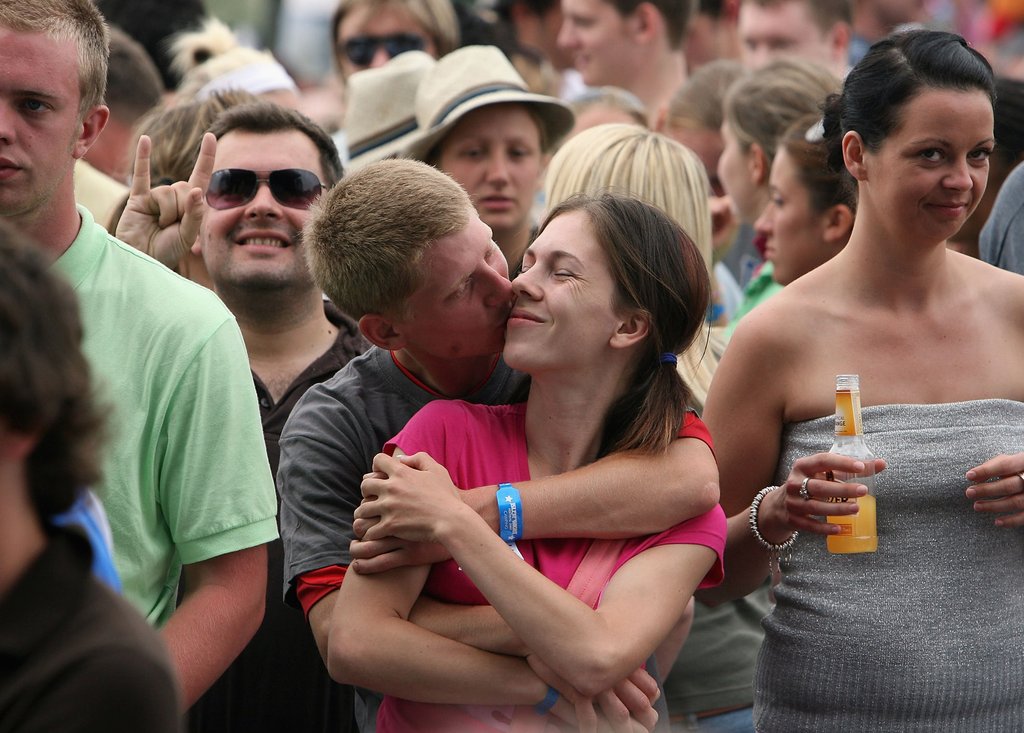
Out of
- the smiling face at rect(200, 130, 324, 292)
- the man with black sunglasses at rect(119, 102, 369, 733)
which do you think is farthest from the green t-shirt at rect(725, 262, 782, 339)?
the smiling face at rect(200, 130, 324, 292)

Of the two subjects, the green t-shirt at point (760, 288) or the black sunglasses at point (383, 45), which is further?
the black sunglasses at point (383, 45)

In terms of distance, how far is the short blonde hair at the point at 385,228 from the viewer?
2727mm

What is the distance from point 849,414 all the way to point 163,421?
1360 millimetres

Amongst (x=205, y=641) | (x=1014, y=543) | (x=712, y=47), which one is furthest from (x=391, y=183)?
(x=712, y=47)

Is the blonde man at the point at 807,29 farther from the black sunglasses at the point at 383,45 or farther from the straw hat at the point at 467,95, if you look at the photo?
the straw hat at the point at 467,95

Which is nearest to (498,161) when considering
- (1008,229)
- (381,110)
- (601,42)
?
(381,110)

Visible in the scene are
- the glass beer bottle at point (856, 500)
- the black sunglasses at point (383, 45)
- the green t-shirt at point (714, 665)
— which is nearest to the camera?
the glass beer bottle at point (856, 500)

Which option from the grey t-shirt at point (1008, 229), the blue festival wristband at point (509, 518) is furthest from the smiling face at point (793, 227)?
the blue festival wristband at point (509, 518)

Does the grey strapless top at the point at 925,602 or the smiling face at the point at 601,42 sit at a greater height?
the smiling face at the point at 601,42

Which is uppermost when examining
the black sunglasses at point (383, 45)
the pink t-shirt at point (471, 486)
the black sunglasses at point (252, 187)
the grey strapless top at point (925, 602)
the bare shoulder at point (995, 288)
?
the black sunglasses at point (383, 45)

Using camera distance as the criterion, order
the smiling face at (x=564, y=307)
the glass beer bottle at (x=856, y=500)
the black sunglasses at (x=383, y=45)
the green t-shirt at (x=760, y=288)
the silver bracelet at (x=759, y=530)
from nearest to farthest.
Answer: the smiling face at (x=564, y=307) → the glass beer bottle at (x=856, y=500) → the silver bracelet at (x=759, y=530) → the green t-shirt at (x=760, y=288) → the black sunglasses at (x=383, y=45)

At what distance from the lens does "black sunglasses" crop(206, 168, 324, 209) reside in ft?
12.3

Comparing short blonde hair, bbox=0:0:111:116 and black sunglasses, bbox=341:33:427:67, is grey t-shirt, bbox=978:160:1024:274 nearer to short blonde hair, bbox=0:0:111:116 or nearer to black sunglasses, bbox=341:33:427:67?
short blonde hair, bbox=0:0:111:116

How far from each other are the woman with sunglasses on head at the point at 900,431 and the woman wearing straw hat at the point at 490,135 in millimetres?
1824
